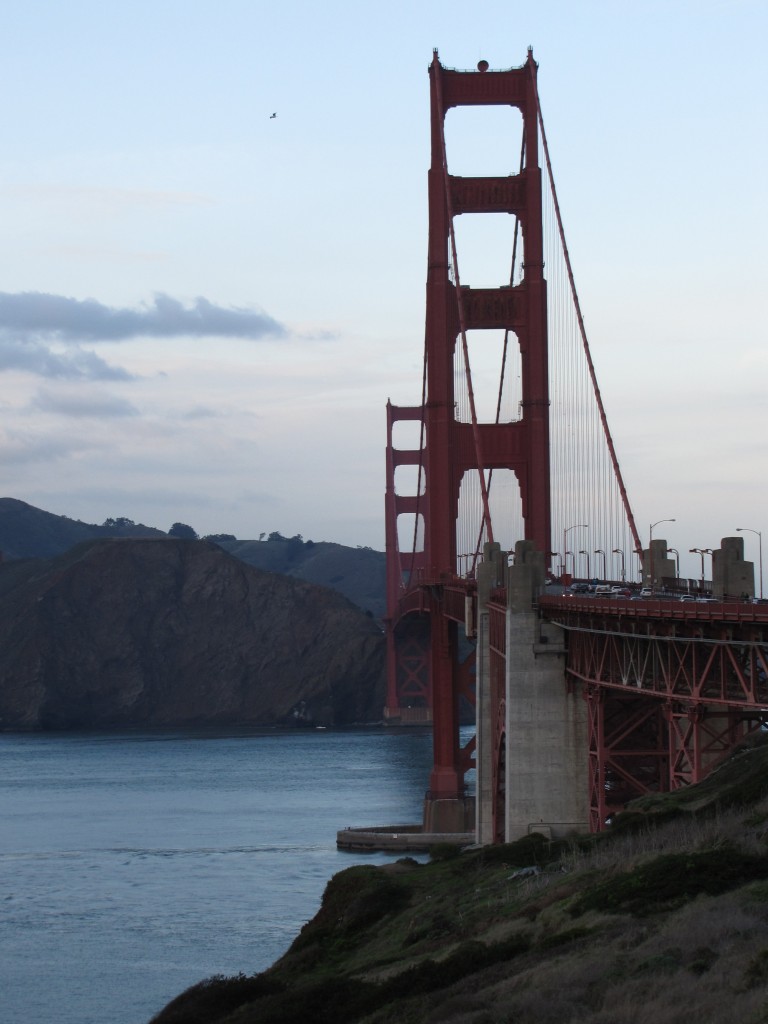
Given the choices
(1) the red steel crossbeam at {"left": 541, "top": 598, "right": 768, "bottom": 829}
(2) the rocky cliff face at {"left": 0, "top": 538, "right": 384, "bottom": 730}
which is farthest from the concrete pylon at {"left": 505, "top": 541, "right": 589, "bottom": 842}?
(2) the rocky cliff face at {"left": 0, "top": 538, "right": 384, "bottom": 730}

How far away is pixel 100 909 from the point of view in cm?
4522

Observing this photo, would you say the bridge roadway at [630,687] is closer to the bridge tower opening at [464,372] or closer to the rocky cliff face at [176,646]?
the bridge tower opening at [464,372]

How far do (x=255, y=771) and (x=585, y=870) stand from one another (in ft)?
240

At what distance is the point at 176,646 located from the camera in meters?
Result: 160

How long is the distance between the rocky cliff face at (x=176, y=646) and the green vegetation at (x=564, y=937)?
378ft

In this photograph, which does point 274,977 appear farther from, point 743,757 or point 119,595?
point 119,595

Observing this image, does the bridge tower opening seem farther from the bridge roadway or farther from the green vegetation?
the green vegetation

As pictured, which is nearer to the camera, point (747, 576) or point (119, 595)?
point (747, 576)

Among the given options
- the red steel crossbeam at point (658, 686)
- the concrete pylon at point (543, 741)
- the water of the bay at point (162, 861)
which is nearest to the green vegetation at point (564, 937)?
the red steel crossbeam at point (658, 686)

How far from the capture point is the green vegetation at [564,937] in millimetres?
13914

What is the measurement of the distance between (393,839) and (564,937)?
122ft

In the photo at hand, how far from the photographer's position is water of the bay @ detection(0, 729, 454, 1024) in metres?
36.4

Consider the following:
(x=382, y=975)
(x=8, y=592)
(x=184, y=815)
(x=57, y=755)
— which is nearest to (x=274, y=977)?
(x=382, y=975)

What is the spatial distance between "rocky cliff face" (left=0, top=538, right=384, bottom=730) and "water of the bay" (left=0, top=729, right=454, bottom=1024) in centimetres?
3825
